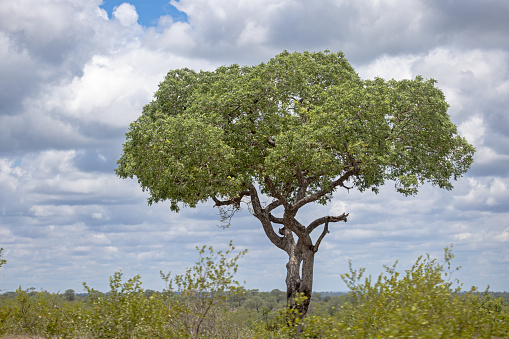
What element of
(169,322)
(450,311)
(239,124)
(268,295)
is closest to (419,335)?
(450,311)

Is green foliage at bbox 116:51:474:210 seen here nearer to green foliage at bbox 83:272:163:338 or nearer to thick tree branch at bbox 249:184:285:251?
thick tree branch at bbox 249:184:285:251

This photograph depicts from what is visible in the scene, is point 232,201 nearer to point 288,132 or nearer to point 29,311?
Result: point 288,132

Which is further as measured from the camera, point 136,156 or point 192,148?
point 136,156

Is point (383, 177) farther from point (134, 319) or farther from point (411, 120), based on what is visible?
point (134, 319)

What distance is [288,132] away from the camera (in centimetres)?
2045

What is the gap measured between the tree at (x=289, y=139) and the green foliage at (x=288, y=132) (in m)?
0.05

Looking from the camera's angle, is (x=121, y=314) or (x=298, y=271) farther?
(x=298, y=271)

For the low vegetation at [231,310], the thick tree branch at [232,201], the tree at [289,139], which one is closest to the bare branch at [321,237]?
the tree at [289,139]

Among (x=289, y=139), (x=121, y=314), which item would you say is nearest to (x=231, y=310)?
(x=121, y=314)

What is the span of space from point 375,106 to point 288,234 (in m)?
7.34

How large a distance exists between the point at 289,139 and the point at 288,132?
280 millimetres

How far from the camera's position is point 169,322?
1351 cm

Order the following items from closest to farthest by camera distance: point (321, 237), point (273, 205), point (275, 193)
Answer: point (275, 193)
point (321, 237)
point (273, 205)

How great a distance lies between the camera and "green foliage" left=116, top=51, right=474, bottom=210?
2045 centimetres
